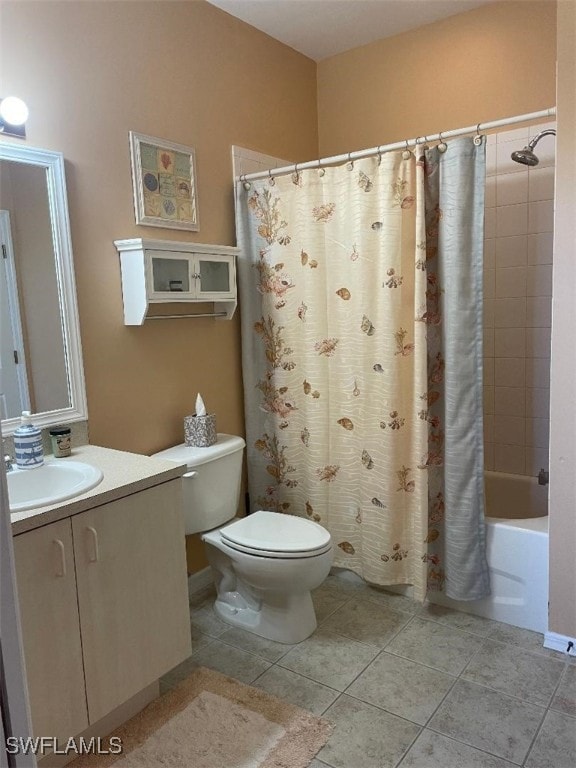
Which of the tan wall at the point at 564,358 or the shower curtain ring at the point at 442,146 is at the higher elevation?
the shower curtain ring at the point at 442,146

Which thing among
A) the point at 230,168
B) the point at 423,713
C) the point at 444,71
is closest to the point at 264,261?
the point at 230,168

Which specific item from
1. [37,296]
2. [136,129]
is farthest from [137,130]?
[37,296]

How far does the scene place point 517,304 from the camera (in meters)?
2.94

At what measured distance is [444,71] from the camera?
2.87 m

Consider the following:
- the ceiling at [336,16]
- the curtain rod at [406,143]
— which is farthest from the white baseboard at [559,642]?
the ceiling at [336,16]

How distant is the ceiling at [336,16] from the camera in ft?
8.61

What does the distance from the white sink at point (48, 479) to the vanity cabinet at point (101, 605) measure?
20 cm

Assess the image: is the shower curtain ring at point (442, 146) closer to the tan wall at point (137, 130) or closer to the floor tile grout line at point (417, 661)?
the tan wall at point (137, 130)

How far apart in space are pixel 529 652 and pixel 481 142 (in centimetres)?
187

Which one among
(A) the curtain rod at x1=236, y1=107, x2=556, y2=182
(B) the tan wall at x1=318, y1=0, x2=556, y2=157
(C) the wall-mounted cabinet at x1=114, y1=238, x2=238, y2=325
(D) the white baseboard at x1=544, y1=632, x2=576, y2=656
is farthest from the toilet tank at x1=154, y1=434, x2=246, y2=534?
(B) the tan wall at x1=318, y1=0, x2=556, y2=157

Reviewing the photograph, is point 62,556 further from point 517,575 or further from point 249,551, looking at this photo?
point 517,575

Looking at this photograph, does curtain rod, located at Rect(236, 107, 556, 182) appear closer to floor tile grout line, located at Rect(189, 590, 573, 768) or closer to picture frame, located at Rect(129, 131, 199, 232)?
picture frame, located at Rect(129, 131, 199, 232)

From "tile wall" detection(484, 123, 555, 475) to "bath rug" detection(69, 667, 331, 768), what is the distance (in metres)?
1.77

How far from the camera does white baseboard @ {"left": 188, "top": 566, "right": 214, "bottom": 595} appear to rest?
2646 millimetres
